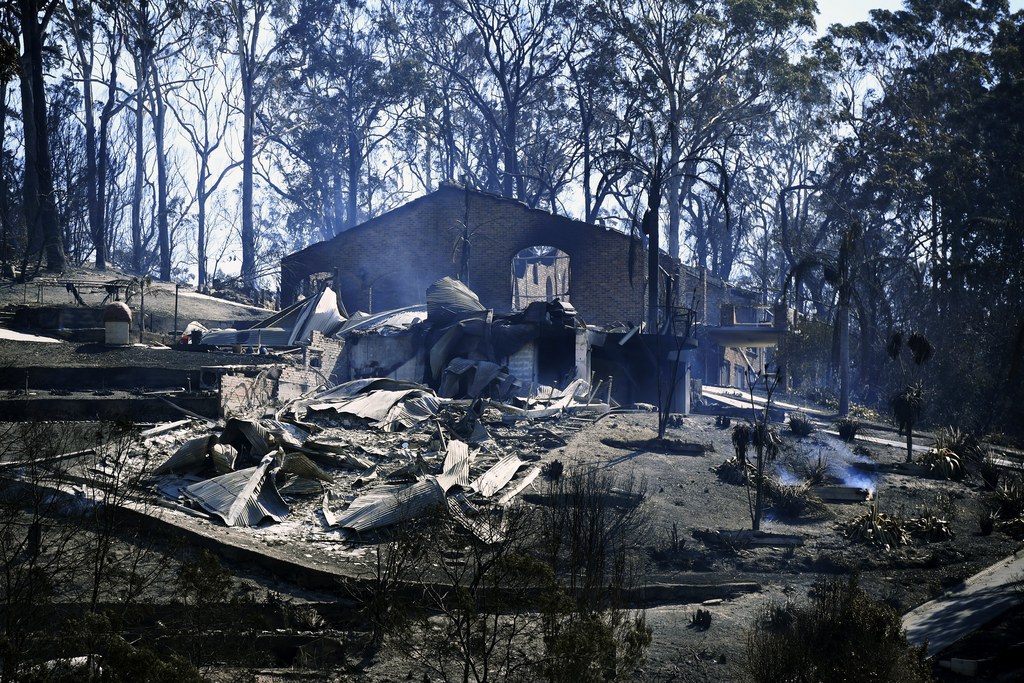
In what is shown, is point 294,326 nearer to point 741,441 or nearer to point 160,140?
point 741,441

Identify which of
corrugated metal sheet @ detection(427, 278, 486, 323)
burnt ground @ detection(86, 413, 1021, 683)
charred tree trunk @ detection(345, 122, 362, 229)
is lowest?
burnt ground @ detection(86, 413, 1021, 683)

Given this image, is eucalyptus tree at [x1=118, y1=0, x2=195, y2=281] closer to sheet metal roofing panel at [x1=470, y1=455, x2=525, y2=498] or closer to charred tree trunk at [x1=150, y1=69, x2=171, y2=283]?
charred tree trunk at [x1=150, y1=69, x2=171, y2=283]

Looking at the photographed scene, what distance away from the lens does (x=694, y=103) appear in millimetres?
38250

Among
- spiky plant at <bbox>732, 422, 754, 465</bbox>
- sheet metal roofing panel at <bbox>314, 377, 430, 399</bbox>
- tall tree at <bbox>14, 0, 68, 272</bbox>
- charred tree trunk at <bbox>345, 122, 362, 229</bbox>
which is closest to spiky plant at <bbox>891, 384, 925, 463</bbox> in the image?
spiky plant at <bbox>732, 422, 754, 465</bbox>

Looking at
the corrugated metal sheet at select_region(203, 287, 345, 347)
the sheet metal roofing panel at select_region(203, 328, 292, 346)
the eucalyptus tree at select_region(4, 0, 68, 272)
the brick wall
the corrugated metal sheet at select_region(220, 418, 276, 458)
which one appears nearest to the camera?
the corrugated metal sheet at select_region(220, 418, 276, 458)

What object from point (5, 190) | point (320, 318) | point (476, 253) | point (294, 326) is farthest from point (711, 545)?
point (5, 190)

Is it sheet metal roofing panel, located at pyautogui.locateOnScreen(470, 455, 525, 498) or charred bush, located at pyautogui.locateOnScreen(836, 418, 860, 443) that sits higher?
charred bush, located at pyautogui.locateOnScreen(836, 418, 860, 443)

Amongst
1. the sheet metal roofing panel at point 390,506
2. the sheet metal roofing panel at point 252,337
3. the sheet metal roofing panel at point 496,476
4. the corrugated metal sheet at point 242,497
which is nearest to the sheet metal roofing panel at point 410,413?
the sheet metal roofing panel at point 496,476

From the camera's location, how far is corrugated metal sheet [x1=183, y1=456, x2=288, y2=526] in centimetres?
1130

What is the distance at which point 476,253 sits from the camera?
32.9 meters

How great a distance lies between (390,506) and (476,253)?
2171 cm

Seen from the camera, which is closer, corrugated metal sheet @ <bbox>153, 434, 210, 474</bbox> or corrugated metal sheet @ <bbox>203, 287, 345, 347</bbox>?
corrugated metal sheet @ <bbox>153, 434, 210, 474</bbox>

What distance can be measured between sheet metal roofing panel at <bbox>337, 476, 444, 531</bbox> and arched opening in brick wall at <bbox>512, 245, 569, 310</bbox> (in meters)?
25.7

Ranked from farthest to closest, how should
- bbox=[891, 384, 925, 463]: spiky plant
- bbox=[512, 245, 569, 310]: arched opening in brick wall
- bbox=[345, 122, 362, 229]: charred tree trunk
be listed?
bbox=[345, 122, 362, 229]: charred tree trunk
bbox=[512, 245, 569, 310]: arched opening in brick wall
bbox=[891, 384, 925, 463]: spiky plant
